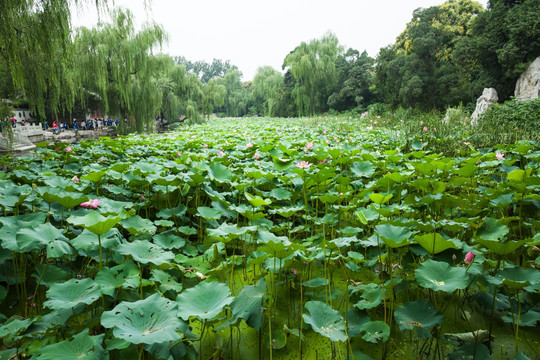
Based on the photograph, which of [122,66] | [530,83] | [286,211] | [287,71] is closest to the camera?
[286,211]

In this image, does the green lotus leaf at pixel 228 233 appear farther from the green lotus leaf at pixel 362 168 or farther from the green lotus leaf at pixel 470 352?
the green lotus leaf at pixel 362 168

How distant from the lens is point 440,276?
2.87 ft

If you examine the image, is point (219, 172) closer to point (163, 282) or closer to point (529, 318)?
point (163, 282)

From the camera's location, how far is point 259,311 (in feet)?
2.72

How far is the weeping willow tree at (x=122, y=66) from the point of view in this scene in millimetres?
7379

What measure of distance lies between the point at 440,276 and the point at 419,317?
0.45 ft

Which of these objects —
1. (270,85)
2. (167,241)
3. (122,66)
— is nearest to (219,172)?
(167,241)

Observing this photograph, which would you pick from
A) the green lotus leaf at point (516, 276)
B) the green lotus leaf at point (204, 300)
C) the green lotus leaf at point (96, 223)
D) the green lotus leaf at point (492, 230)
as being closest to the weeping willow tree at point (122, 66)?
the green lotus leaf at point (96, 223)

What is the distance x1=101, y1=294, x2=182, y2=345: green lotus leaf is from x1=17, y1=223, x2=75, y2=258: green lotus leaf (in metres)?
0.39

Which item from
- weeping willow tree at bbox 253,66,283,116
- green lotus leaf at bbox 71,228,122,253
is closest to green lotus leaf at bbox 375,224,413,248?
green lotus leaf at bbox 71,228,122,253

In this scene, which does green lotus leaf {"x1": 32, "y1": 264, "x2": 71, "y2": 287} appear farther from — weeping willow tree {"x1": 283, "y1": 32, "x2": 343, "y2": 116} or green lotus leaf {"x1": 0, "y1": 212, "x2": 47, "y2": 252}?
weeping willow tree {"x1": 283, "y1": 32, "x2": 343, "y2": 116}

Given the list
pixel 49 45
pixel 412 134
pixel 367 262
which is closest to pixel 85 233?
pixel 367 262

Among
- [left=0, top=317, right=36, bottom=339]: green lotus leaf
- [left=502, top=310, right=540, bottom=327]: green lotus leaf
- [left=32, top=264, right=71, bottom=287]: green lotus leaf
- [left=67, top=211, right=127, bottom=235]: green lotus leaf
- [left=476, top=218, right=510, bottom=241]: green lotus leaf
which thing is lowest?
[left=502, top=310, right=540, bottom=327]: green lotus leaf

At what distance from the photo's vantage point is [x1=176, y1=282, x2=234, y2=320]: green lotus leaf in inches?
29.9
